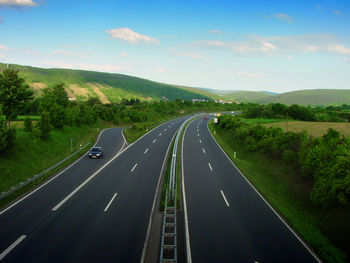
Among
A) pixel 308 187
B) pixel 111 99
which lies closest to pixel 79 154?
pixel 308 187

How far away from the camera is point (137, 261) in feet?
31.4

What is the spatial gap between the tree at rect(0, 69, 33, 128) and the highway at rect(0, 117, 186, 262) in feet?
54.2

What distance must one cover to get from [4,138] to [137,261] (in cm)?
1994

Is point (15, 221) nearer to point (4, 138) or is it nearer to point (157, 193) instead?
→ point (157, 193)

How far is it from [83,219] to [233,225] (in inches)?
310

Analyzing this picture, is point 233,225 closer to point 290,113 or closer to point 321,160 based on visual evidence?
point 321,160

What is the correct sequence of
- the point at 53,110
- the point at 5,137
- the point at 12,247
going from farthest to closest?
the point at 53,110
the point at 5,137
the point at 12,247

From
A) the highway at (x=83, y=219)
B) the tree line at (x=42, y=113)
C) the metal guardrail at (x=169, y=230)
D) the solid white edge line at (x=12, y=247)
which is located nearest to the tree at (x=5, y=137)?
the tree line at (x=42, y=113)

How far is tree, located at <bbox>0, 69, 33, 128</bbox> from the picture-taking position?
3130 cm

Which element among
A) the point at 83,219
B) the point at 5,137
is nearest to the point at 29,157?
the point at 5,137

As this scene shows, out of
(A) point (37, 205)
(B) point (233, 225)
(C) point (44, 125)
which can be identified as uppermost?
Result: (C) point (44, 125)

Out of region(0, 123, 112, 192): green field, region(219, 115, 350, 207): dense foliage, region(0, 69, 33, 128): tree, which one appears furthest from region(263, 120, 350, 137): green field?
region(0, 69, 33, 128): tree

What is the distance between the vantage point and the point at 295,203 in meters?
17.3

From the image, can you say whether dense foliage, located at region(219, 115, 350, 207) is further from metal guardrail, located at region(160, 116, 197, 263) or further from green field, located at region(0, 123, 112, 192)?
green field, located at region(0, 123, 112, 192)
